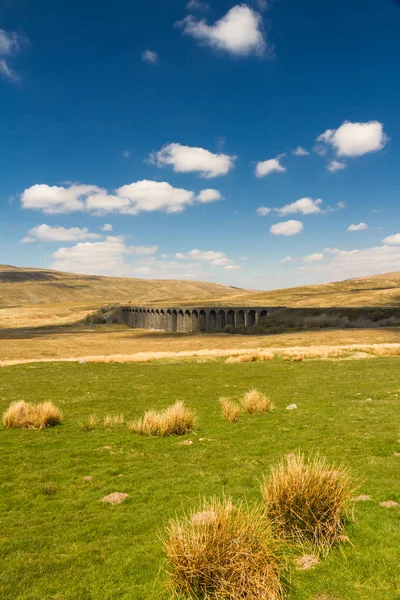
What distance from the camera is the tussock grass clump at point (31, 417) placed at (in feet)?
46.0

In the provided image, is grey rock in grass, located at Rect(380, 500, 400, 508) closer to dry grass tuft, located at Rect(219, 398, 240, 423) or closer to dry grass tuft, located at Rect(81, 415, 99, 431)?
dry grass tuft, located at Rect(219, 398, 240, 423)

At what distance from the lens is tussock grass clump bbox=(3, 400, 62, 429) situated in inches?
552

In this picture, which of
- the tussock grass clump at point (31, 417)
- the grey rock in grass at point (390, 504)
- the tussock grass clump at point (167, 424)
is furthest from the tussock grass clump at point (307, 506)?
the tussock grass clump at point (31, 417)

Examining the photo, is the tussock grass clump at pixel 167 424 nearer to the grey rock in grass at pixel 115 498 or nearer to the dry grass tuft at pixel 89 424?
the dry grass tuft at pixel 89 424

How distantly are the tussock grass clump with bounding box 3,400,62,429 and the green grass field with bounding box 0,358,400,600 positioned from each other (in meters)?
0.40

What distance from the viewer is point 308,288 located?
186 metres

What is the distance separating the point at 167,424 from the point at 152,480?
4.02 m

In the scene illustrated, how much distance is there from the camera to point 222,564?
4.96m

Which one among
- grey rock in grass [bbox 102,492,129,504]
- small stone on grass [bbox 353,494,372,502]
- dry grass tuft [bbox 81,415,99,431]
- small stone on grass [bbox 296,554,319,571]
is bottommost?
dry grass tuft [bbox 81,415,99,431]

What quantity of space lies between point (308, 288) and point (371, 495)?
604 feet

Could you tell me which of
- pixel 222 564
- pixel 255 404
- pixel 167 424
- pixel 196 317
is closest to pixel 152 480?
pixel 167 424

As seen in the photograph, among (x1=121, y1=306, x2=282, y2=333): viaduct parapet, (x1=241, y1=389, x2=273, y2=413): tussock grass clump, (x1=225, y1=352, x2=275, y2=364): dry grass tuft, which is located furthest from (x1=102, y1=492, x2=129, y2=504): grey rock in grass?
(x1=121, y1=306, x2=282, y2=333): viaduct parapet

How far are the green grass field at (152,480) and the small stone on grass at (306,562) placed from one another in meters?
0.11

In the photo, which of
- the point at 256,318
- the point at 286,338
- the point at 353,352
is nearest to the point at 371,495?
the point at 353,352
